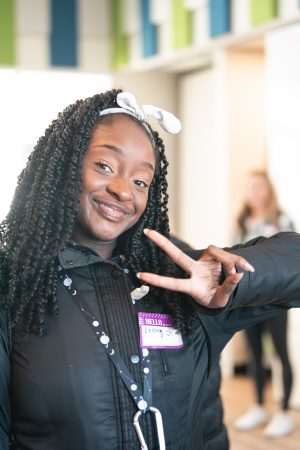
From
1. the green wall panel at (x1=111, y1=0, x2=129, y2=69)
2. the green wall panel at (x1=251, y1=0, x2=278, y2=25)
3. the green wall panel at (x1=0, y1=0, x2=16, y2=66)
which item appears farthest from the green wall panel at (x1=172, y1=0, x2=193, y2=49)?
the green wall panel at (x1=0, y1=0, x2=16, y2=66)

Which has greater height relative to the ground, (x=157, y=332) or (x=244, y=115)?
(x=244, y=115)

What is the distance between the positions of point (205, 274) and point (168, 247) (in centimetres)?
10

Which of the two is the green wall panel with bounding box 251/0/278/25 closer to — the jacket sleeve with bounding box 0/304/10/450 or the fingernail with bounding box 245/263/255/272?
the fingernail with bounding box 245/263/255/272

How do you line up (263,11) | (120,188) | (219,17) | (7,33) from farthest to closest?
(7,33) → (219,17) → (263,11) → (120,188)

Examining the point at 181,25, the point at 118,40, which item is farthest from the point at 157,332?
the point at 118,40

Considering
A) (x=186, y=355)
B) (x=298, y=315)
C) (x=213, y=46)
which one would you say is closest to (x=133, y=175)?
(x=186, y=355)

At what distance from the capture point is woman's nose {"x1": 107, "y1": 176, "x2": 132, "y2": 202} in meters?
1.42

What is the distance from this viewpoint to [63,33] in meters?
6.50

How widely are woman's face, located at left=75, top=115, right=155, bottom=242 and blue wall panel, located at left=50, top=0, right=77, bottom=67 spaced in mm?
5201

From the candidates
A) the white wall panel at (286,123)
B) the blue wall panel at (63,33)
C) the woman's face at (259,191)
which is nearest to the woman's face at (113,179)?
the woman's face at (259,191)

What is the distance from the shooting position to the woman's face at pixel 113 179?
1.43 meters

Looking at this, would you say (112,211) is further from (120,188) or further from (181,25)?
(181,25)

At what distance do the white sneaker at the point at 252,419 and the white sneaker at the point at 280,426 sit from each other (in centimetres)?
9

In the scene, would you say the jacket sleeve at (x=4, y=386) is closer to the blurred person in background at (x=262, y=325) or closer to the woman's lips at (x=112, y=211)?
the woman's lips at (x=112, y=211)
